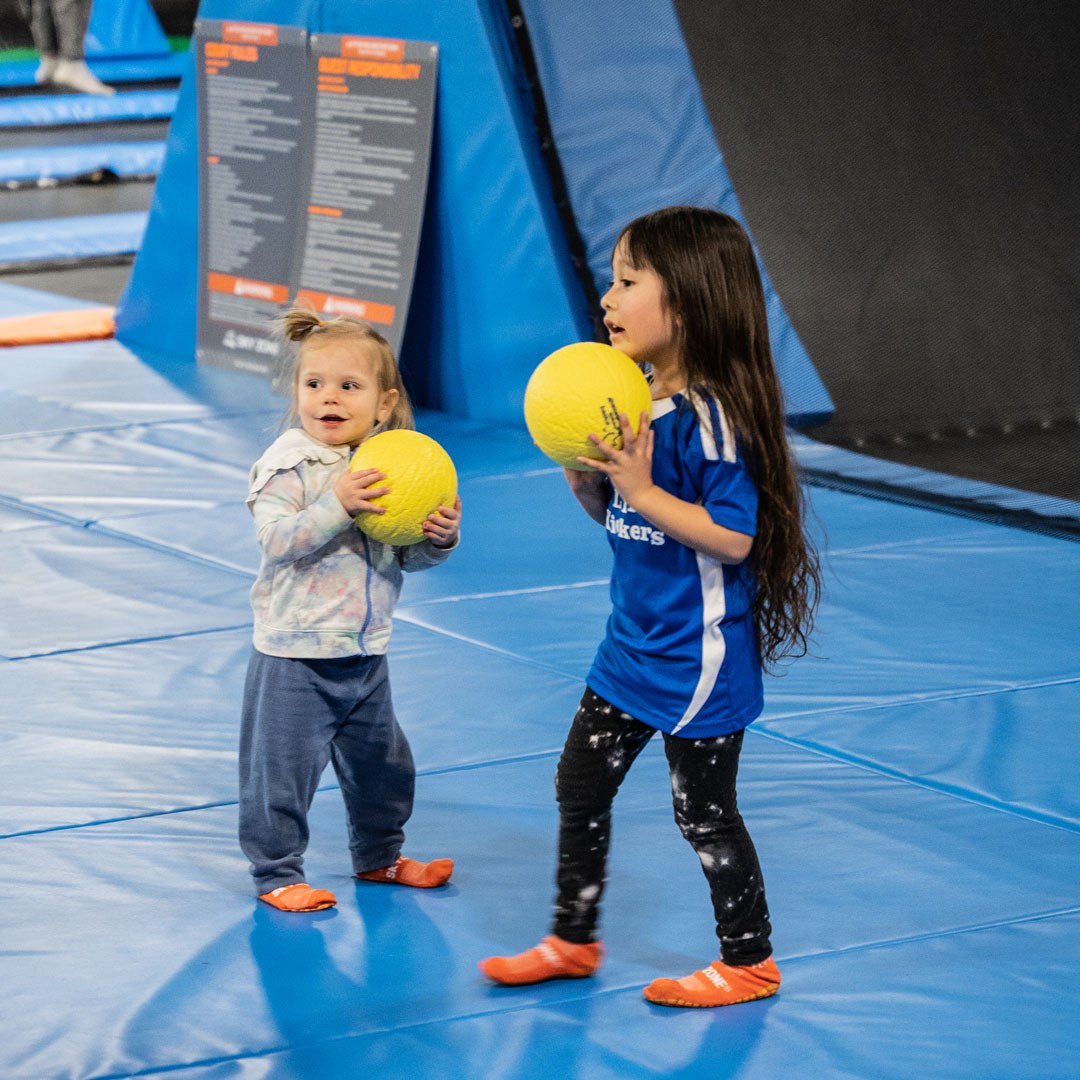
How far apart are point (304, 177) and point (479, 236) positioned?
111cm

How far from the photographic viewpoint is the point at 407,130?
736 centimetres

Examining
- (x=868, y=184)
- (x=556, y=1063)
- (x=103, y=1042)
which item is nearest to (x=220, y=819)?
(x=103, y=1042)

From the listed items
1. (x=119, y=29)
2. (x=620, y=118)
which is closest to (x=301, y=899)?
(x=620, y=118)

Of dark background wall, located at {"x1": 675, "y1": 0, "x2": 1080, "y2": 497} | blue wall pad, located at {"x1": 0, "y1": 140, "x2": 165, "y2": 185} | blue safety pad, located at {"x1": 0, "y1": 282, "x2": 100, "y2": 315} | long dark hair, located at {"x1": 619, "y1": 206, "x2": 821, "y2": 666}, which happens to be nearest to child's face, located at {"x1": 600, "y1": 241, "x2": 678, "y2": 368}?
long dark hair, located at {"x1": 619, "y1": 206, "x2": 821, "y2": 666}

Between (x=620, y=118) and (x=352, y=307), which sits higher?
(x=620, y=118)

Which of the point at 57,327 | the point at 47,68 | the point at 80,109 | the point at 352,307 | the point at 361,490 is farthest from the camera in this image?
the point at 47,68

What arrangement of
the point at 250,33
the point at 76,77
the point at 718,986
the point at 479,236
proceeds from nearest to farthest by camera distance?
the point at 718,986 < the point at 479,236 < the point at 250,33 < the point at 76,77

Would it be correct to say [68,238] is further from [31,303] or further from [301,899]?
[301,899]

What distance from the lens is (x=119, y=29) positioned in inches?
807

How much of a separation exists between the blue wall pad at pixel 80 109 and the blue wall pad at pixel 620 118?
38.3 ft

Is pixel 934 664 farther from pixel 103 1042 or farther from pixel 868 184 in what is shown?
pixel 868 184

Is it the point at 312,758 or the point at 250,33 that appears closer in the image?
the point at 312,758

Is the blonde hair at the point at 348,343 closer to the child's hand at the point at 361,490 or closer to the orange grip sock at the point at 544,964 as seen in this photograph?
the child's hand at the point at 361,490

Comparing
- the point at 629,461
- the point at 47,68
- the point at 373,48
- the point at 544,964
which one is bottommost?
the point at 544,964
